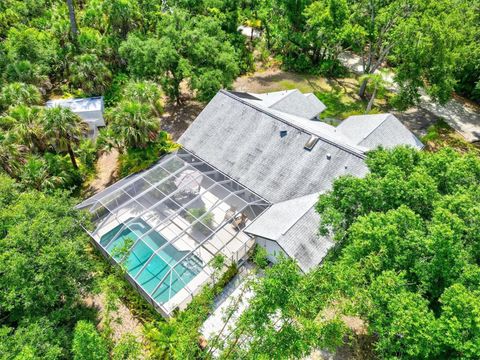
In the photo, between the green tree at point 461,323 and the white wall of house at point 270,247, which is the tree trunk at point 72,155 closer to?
the white wall of house at point 270,247

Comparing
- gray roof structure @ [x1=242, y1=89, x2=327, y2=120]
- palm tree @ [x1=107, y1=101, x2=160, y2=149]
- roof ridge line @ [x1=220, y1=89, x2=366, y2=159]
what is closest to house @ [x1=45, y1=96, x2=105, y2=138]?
palm tree @ [x1=107, y1=101, x2=160, y2=149]

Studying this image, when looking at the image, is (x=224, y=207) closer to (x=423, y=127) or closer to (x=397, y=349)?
(x=397, y=349)

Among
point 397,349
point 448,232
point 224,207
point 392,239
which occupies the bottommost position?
point 224,207

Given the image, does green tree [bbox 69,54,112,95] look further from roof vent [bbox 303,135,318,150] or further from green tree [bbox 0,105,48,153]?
roof vent [bbox 303,135,318,150]

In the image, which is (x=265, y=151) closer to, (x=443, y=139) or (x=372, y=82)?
(x=372, y=82)

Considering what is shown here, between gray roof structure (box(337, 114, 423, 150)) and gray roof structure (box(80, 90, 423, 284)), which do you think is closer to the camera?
gray roof structure (box(80, 90, 423, 284))

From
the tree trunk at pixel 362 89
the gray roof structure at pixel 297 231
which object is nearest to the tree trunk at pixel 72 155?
the gray roof structure at pixel 297 231

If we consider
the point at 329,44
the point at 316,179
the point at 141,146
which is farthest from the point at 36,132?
the point at 329,44
